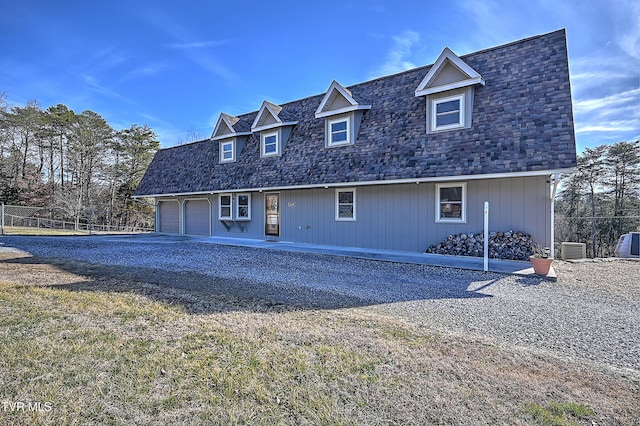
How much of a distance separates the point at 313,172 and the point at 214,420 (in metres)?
10.9

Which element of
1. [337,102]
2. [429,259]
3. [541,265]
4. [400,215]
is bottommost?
[429,259]

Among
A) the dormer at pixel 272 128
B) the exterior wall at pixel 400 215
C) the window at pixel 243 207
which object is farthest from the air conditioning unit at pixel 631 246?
the window at pixel 243 207

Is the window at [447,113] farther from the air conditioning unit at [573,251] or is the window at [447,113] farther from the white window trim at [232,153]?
the white window trim at [232,153]

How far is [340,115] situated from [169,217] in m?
12.6

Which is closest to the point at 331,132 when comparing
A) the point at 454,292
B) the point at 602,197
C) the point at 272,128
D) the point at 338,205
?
the point at 338,205

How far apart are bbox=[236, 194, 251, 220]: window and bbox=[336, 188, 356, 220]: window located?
16.1ft

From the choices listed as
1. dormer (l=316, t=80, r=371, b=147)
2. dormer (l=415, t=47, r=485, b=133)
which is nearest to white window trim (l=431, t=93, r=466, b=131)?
dormer (l=415, t=47, r=485, b=133)

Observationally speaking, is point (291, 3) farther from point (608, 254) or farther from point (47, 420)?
point (608, 254)

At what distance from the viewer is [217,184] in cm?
1608

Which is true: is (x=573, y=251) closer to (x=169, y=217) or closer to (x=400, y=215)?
(x=400, y=215)

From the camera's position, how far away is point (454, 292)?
6.11 meters

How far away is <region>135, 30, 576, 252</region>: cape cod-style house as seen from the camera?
9.21 meters

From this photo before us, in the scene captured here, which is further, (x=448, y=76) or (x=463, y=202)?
(x=448, y=76)

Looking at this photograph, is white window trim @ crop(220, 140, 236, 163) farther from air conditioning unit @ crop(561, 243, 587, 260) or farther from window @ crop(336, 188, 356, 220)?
air conditioning unit @ crop(561, 243, 587, 260)
